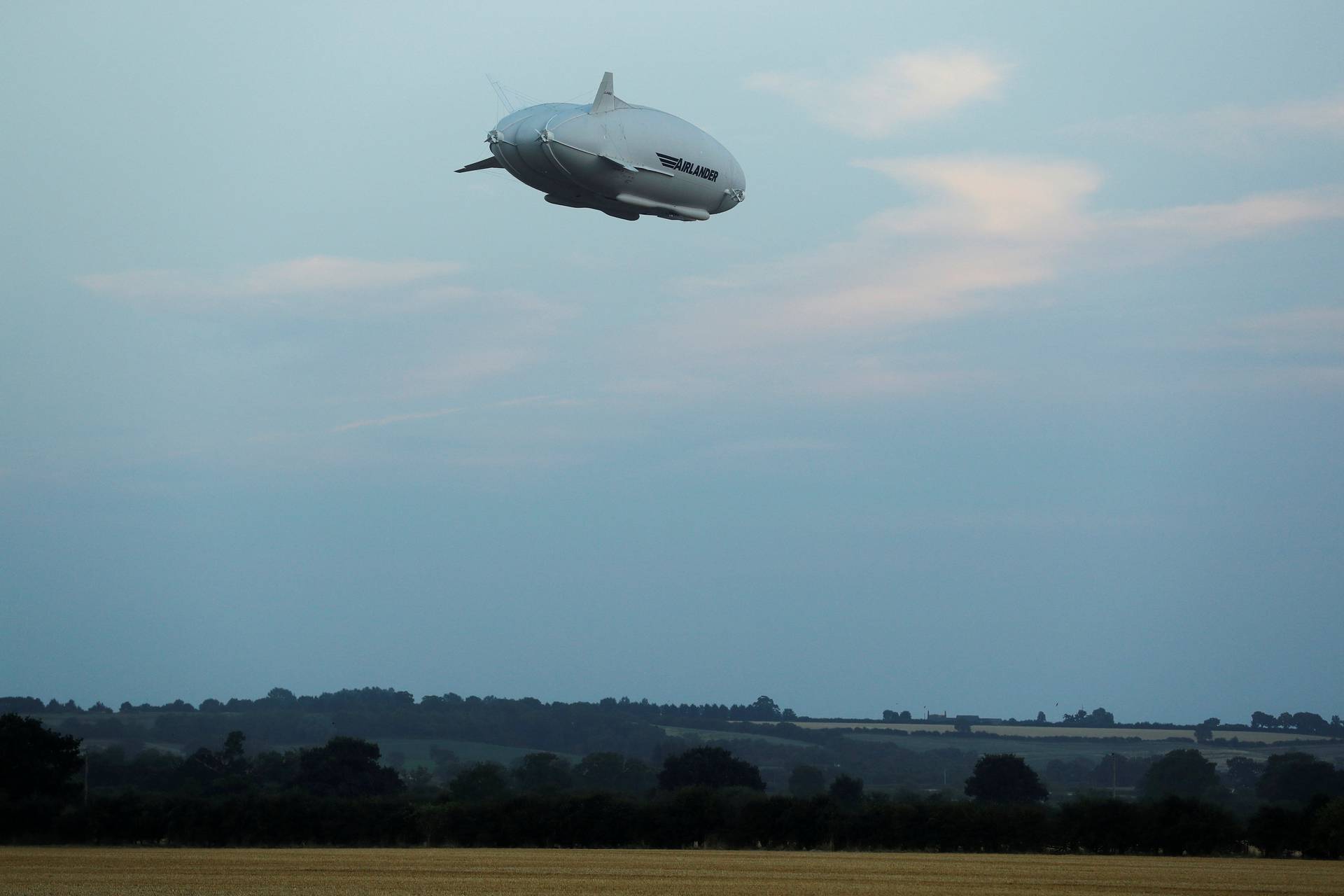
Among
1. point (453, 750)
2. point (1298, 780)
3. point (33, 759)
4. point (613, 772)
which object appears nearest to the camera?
point (33, 759)

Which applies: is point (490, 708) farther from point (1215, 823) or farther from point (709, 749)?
point (1215, 823)

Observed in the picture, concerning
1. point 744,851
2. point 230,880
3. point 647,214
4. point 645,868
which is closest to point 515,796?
point 744,851

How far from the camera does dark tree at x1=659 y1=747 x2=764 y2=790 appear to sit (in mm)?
108500

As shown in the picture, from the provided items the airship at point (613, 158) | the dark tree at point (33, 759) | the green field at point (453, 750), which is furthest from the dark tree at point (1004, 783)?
the airship at point (613, 158)

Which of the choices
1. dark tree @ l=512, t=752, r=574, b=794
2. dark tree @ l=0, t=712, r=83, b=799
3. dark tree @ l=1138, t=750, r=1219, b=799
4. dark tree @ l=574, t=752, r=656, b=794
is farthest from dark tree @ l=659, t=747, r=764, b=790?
dark tree @ l=0, t=712, r=83, b=799

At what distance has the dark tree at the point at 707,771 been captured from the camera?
356 feet

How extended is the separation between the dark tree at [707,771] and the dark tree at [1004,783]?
16.4 m

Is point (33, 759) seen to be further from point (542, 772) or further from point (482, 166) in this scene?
point (482, 166)

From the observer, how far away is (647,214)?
157ft

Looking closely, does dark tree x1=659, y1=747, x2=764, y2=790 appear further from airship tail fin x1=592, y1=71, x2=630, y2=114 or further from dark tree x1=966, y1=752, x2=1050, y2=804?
airship tail fin x1=592, y1=71, x2=630, y2=114

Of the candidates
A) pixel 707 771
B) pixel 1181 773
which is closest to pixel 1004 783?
pixel 1181 773

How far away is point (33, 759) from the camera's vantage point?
8781 cm

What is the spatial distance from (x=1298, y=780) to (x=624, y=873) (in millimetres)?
62246

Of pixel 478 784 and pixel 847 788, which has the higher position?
pixel 847 788
